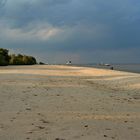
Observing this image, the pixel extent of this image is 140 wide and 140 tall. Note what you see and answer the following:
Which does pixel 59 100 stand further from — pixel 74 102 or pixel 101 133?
pixel 101 133

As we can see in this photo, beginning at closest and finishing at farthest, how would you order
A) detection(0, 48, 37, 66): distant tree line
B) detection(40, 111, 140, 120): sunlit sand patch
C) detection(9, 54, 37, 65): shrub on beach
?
detection(40, 111, 140, 120): sunlit sand patch < detection(0, 48, 37, 66): distant tree line < detection(9, 54, 37, 65): shrub on beach

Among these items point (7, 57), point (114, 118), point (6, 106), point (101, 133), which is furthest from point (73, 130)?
point (7, 57)

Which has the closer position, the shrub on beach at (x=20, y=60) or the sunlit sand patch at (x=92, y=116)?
the sunlit sand patch at (x=92, y=116)

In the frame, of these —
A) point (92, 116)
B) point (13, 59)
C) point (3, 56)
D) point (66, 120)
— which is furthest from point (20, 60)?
point (66, 120)

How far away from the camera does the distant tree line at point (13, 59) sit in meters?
110

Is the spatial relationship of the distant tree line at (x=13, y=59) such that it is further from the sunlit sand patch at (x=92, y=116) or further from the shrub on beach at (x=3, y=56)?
the sunlit sand patch at (x=92, y=116)

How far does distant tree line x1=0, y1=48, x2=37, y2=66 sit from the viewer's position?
109613mm

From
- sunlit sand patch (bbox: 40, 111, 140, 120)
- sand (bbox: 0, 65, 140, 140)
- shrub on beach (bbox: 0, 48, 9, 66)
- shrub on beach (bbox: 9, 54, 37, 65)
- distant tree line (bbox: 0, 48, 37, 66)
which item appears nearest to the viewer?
sand (bbox: 0, 65, 140, 140)

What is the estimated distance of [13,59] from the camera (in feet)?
434

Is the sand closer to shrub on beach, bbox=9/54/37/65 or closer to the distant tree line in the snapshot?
the distant tree line

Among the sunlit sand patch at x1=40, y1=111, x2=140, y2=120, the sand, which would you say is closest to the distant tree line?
the sand

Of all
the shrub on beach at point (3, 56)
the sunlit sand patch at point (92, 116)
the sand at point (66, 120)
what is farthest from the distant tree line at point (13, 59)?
the sunlit sand patch at point (92, 116)

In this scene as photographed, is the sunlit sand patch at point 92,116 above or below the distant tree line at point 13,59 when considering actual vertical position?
below

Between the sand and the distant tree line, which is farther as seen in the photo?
the distant tree line
